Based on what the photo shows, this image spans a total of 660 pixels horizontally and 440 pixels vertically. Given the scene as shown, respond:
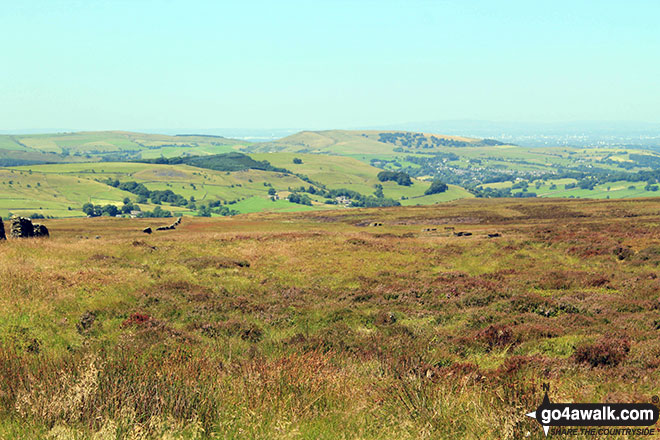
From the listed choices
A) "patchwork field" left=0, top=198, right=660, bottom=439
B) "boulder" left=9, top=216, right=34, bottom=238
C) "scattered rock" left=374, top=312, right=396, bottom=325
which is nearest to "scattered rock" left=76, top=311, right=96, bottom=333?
"patchwork field" left=0, top=198, right=660, bottom=439

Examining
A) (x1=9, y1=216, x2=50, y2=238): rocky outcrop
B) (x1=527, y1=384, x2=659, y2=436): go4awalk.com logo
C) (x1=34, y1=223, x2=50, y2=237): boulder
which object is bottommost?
(x1=34, y1=223, x2=50, y2=237): boulder

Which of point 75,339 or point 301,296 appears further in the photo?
point 301,296

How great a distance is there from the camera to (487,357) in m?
14.4

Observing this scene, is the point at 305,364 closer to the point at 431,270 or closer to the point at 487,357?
the point at 487,357

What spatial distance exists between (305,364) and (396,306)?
13.9 meters

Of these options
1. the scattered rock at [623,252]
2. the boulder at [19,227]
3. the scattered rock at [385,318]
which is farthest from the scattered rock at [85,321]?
the scattered rock at [623,252]

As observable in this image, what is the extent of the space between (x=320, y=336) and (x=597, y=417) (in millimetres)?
10440

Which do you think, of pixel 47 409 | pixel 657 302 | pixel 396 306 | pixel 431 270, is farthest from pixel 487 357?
pixel 431 270

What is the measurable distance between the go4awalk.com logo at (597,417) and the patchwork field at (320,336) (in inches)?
11.3

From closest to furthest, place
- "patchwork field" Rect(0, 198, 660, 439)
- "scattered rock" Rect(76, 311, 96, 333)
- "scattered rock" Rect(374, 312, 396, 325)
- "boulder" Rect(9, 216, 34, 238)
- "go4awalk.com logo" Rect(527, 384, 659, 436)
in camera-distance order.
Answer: "go4awalk.com logo" Rect(527, 384, 659, 436)
"patchwork field" Rect(0, 198, 660, 439)
"scattered rock" Rect(76, 311, 96, 333)
"scattered rock" Rect(374, 312, 396, 325)
"boulder" Rect(9, 216, 34, 238)

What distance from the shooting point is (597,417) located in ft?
22.4

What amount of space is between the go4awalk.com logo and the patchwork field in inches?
11.3

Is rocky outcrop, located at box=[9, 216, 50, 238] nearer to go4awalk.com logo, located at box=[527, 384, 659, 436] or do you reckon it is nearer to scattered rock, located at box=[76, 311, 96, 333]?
scattered rock, located at box=[76, 311, 96, 333]

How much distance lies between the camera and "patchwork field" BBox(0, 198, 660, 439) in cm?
709
